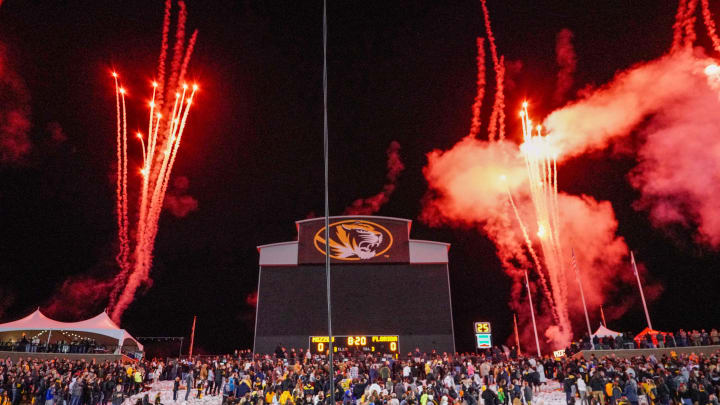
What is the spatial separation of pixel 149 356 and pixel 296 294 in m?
35.2

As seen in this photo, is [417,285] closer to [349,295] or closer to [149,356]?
[349,295]

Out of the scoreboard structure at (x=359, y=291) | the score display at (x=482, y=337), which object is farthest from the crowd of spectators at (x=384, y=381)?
the scoreboard structure at (x=359, y=291)

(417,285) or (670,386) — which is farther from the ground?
(417,285)

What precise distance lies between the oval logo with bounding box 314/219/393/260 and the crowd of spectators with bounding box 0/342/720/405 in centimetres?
1234

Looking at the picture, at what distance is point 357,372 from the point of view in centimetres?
2550

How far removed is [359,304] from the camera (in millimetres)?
37688

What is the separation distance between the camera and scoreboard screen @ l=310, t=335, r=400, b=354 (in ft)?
118

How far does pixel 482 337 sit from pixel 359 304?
32.5 ft

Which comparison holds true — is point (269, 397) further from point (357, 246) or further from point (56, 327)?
point (56, 327)

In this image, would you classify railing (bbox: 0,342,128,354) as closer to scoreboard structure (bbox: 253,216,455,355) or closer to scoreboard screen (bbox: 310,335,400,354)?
scoreboard structure (bbox: 253,216,455,355)

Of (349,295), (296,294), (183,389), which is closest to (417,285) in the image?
(349,295)

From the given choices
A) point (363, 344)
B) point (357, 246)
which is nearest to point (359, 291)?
point (357, 246)

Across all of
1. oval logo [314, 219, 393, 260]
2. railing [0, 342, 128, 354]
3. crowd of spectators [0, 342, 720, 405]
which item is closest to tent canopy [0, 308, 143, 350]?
railing [0, 342, 128, 354]

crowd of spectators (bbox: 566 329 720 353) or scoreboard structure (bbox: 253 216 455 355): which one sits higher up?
scoreboard structure (bbox: 253 216 455 355)
